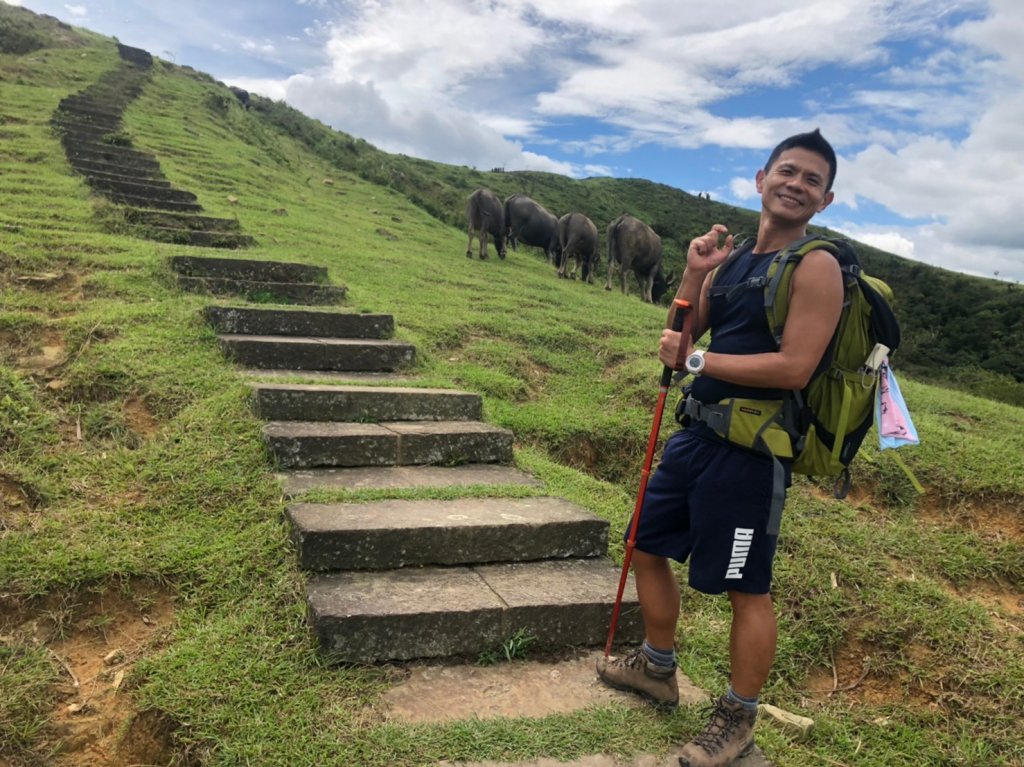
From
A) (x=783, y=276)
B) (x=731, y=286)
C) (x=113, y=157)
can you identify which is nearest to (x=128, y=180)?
(x=113, y=157)

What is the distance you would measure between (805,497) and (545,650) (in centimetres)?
278

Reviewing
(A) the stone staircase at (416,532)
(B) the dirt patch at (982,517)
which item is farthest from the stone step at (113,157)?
(B) the dirt patch at (982,517)

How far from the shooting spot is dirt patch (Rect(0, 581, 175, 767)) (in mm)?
2600

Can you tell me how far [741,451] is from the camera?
2.55 metres

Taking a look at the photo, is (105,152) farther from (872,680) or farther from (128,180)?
(872,680)

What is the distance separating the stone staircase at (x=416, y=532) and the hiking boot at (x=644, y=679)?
0.36 m

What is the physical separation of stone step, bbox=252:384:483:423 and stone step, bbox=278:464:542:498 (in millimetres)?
550

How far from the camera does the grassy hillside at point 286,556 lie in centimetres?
267

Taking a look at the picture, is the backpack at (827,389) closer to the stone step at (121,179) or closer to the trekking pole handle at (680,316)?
the trekking pole handle at (680,316)

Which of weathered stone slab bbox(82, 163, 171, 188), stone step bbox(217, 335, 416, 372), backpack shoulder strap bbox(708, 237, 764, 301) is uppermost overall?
weathered stone slab bbox(82, 163, 171, 188)

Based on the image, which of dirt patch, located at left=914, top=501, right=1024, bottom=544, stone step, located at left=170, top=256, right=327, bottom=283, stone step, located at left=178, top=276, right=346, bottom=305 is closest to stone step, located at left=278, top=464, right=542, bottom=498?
dirt patch, located at left=914, top=501, right=1024, bottom=544

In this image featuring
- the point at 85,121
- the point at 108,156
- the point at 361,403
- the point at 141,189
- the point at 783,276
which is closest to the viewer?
the point at 783,276

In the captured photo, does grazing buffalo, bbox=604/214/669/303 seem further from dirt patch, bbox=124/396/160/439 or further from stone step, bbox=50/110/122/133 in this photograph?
dirt patch, bbox=124/396/160/439

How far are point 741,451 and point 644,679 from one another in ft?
3.69
